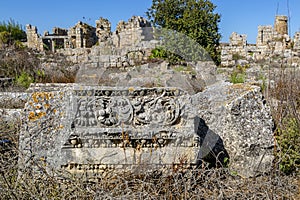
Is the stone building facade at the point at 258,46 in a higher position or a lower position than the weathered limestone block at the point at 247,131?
higher

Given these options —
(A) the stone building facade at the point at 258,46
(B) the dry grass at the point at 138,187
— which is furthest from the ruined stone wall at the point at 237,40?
(B) the dry grass at the point at 138,187

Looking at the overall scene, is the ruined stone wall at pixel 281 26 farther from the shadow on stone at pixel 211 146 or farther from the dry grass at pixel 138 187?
the dry grass at pixel 138 187

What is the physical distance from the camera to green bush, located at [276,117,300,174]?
2975mm

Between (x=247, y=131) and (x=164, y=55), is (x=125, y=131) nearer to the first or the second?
(x=247, y=131)

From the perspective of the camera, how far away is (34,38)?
71.4 feet

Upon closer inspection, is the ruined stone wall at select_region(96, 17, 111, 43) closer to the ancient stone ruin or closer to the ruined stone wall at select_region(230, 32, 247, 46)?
the ruined stone wall at select_region(230, 32, 247, 46)

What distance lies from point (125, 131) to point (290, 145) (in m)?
1.70

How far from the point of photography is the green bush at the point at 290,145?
297cm

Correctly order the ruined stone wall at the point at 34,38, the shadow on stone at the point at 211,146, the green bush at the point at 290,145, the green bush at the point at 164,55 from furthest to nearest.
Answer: the ruined stone wall at the point at 34,38
the green bush at the point at 164,55
the shadow on stone at the point at 211,146
the green bush at the point at 290,145

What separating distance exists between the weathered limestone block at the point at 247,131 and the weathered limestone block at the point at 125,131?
0.68 meters

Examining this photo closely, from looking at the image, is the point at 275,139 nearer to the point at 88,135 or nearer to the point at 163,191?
the point at 163,191

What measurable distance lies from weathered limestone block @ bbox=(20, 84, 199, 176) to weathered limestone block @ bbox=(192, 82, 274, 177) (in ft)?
2.25

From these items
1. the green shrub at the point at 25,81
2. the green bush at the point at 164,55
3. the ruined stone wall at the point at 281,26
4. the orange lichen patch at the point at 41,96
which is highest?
the ruined stone wall at the point at 281,26

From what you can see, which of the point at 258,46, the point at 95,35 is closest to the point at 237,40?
the point at 258,46
